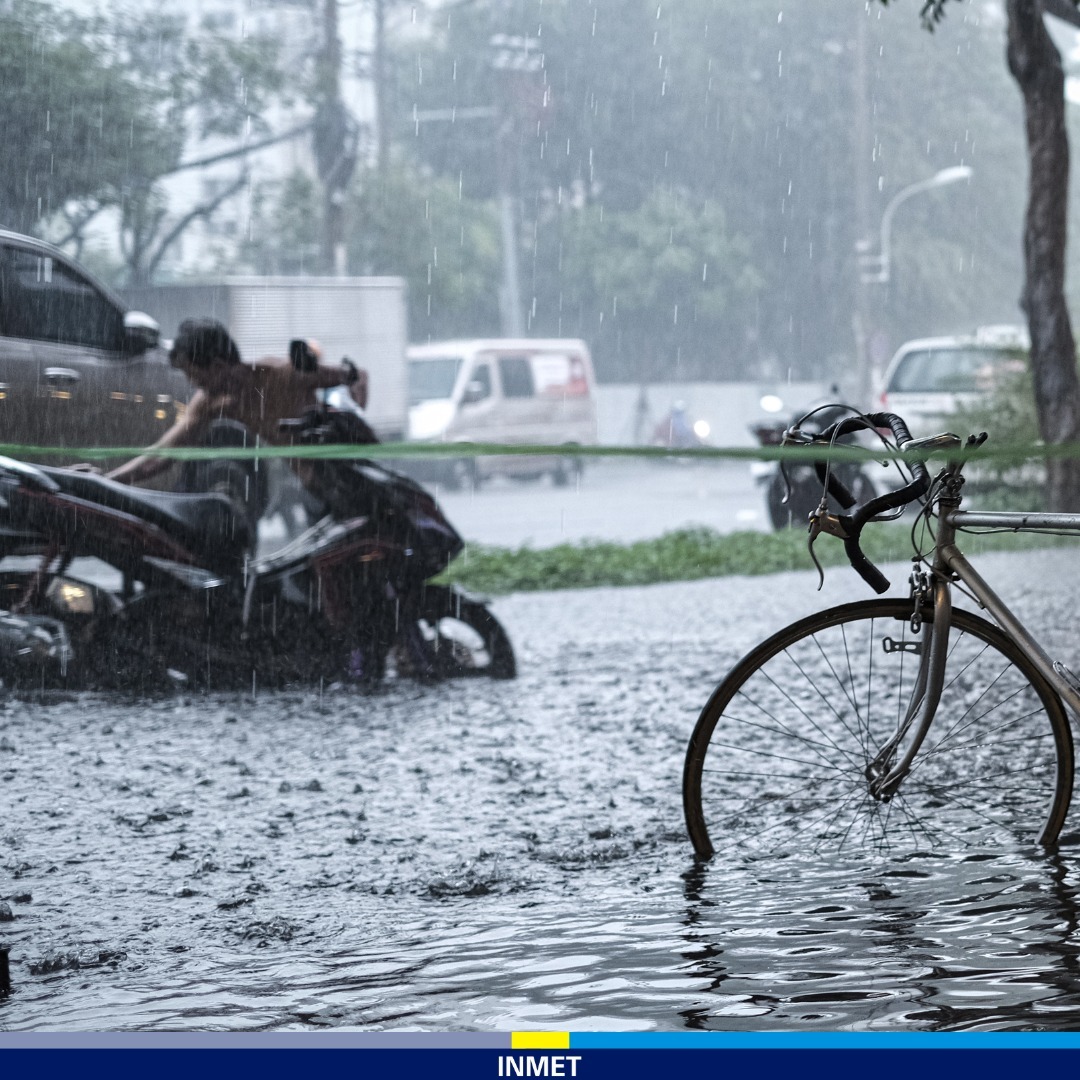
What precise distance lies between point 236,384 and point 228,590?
88cm

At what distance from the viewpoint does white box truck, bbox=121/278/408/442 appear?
673cm

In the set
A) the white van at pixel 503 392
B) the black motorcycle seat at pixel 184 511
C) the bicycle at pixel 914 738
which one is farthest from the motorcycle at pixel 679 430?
the bicycle at pixel 914 738

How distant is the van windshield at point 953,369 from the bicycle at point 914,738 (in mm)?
4945

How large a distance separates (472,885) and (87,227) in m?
4.00

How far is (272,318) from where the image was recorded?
22.7 ft

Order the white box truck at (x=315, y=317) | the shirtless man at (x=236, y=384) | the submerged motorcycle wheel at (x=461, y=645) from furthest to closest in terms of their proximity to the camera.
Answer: the white box truck at (x=315, y=317)
the submerged motorcycle wheel at (x=461, y=645)
the shirtless man at (x=236, y=384)

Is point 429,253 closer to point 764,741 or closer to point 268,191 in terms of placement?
point 268,191

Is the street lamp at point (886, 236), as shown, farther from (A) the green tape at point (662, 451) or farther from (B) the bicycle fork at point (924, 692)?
(B) the bicycle fork at point (924, 692)

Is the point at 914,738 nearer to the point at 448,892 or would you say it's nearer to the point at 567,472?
the point at 448,892

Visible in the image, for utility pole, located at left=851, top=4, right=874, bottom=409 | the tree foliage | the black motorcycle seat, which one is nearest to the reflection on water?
the black motorcycle seat

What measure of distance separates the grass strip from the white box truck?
2361 mm

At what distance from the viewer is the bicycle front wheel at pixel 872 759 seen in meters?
3.80

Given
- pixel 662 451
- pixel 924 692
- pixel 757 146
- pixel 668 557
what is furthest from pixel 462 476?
pixel 924 692

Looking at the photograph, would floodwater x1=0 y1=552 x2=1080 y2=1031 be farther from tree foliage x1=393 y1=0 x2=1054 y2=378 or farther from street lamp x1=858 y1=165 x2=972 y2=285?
street lamp x1=858 y1=165 x2=972 y2=285
